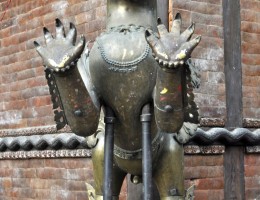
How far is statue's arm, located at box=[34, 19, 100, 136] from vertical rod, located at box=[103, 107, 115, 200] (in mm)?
82

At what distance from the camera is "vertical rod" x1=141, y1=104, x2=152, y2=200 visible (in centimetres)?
248

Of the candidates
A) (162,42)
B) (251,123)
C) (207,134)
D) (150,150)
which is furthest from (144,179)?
(251,123)

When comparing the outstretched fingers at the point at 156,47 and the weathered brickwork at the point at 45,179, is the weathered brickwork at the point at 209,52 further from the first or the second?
the outstretched fingers at the point at 156,47

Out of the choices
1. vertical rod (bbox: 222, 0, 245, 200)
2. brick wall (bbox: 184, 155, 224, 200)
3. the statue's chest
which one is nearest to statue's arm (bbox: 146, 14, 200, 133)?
the statue's chest

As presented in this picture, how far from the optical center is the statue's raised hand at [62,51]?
226cm

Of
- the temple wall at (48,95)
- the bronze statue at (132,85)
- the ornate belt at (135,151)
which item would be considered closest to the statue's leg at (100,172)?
the bronze statue at (132,85)

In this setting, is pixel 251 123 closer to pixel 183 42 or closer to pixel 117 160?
pixel 117 160

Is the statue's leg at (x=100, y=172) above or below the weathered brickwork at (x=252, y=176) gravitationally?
above

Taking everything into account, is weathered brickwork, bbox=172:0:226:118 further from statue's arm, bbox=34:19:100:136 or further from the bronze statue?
statue's arm, bbox=34:19:100:136

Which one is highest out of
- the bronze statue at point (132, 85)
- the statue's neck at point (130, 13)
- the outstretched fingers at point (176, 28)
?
the statue's neck at point (130, 13)

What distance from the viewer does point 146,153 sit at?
2.50 m

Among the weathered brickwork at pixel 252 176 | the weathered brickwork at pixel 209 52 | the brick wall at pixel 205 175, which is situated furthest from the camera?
the weathered brickwork at pixel 252 176

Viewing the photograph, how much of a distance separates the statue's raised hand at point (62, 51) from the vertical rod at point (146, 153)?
444 mm

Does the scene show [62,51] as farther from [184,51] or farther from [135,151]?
[135,151]
